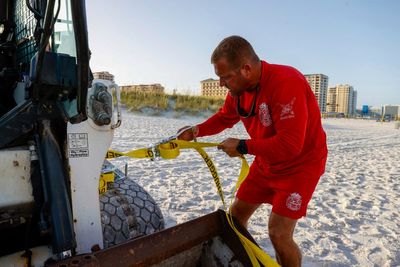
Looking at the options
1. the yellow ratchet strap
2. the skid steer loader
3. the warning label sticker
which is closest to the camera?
the skid steer loader

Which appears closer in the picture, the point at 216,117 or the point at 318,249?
the point at 216,117

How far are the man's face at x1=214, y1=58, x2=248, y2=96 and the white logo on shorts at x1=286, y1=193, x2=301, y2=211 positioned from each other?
29.5 inches

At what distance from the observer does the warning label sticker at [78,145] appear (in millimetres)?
1728

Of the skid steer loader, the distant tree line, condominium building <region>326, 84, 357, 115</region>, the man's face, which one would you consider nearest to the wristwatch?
the man's face

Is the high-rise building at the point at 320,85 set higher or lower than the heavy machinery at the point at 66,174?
higher

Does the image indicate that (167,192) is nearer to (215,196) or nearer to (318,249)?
(215,196)

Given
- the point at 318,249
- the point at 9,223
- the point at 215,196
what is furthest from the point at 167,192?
the point at 9,223

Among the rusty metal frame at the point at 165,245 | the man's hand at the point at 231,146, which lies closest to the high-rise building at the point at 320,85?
the man's hand at the point at 231,146

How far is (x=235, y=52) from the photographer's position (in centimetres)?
229

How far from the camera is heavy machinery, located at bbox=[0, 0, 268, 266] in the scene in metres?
1.51

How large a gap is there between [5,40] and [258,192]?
2.17m

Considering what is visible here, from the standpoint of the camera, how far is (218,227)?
2.16 m

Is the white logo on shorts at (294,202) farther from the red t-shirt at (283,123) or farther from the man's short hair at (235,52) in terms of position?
the man's short hair at (235,52)

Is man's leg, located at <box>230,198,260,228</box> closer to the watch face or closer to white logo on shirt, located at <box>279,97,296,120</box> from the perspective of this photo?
the watch face
